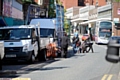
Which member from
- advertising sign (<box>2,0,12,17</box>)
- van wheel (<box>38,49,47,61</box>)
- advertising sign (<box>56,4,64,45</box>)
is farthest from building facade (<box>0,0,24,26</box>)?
van wheel (<box>38,49,47,61</box>)

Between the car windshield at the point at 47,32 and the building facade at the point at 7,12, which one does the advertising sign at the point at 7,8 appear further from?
the car windshield at the point at 47,32

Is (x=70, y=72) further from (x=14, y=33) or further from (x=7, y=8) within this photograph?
(x=7, y=8)

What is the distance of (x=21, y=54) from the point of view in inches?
712

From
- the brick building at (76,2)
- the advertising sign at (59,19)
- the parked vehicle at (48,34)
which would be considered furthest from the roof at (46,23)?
the brick building at (76,2)

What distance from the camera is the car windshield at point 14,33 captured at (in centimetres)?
1910

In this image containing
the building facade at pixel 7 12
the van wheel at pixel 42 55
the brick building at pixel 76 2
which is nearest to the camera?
the van wheel at pixel 42 55

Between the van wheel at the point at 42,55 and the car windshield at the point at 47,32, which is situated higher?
the car windshield at the point at 47,32

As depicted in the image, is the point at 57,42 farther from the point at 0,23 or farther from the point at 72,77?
the point at 72,77

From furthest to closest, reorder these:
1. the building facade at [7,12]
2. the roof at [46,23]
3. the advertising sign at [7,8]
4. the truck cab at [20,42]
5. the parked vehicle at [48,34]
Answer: the advertising sign at [7,8]
the building facade at [7,12]
the roof at [46,23]
the parked vehicle at [48,34]
the truck cab at [20,42]

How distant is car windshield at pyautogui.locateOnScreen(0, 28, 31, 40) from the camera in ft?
62.7

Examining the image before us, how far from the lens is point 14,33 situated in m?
19.2

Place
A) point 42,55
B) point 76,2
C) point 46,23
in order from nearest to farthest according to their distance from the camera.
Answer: point 42,55
point 46,23
point 76,2

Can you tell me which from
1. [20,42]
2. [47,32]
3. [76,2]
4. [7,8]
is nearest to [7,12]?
[7,8]

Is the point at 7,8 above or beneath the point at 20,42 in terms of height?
above
